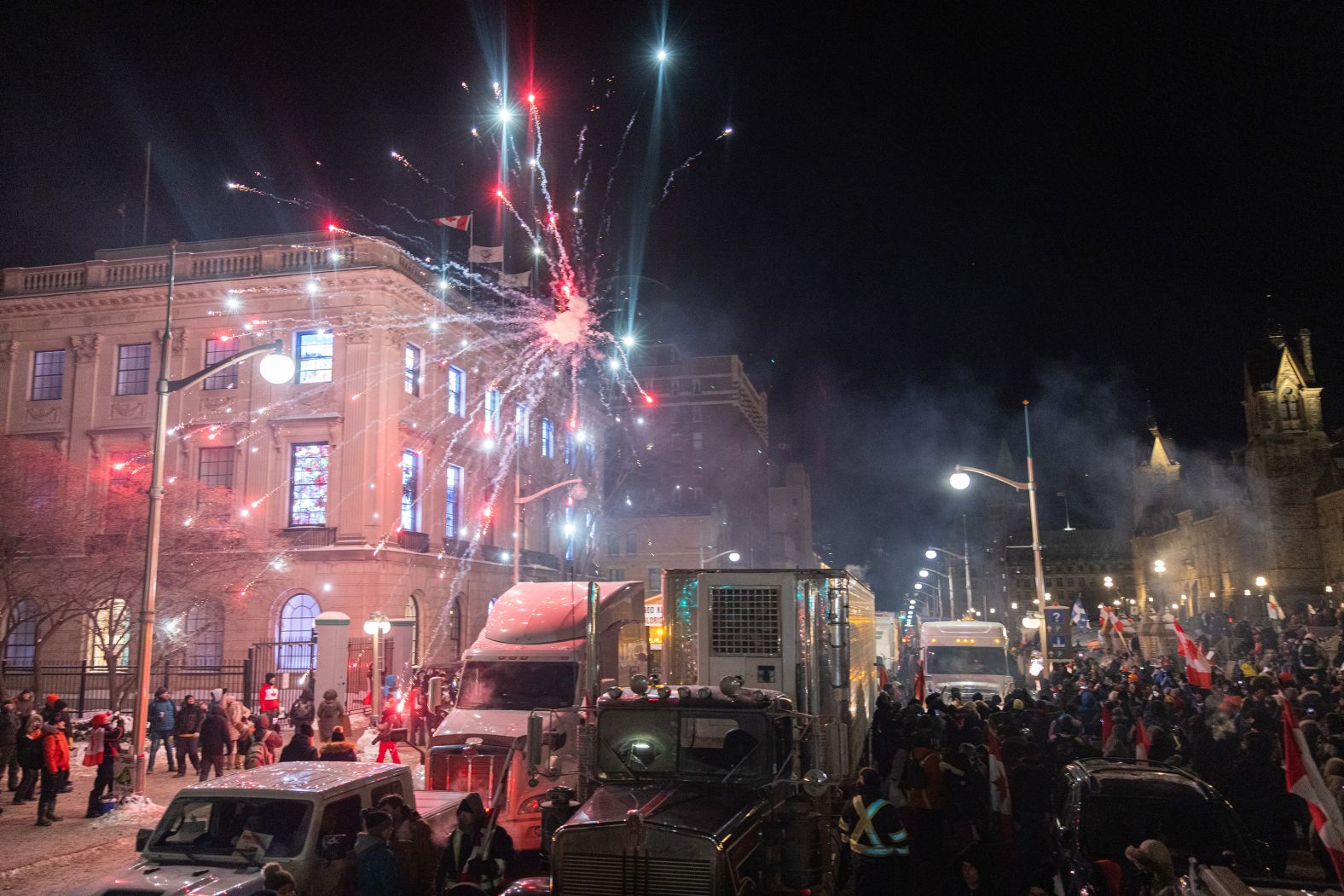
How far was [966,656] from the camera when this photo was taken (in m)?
27.0

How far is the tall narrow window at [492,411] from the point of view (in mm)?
42156

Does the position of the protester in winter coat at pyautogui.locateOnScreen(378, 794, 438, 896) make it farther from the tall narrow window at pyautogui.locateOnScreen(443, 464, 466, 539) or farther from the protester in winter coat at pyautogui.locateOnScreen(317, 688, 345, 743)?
the tall narrow window at pyautogui.locateOnScreen(443, 464, 466, 539)

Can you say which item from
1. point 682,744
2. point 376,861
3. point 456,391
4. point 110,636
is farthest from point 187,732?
point 456,391

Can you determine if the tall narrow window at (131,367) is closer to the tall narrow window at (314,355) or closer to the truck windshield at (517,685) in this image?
the tall narrow window at (314,355)

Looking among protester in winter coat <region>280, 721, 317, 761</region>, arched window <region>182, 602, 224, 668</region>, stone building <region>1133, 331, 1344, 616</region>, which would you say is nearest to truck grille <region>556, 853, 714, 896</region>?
protester in winter coat <region>280, 721, 317, 761</region>

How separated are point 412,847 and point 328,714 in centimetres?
1219

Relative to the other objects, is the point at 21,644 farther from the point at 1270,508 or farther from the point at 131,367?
the point at 1270,508

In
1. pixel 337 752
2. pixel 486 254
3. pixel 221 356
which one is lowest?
pixel 337 752

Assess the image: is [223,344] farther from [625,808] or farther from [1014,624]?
[1014,624]

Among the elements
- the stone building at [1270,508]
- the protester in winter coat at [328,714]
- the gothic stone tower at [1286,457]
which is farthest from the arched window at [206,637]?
the gothic stone tower at [1286,457]

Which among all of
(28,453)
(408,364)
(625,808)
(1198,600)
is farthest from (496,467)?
(1198,600)

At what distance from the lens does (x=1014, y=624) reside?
4033 inches

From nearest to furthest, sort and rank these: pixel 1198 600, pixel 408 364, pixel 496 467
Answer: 1. pixel 408 364
2. pixel 496 467
3. pixel 1198 600

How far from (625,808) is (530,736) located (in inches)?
72.7
